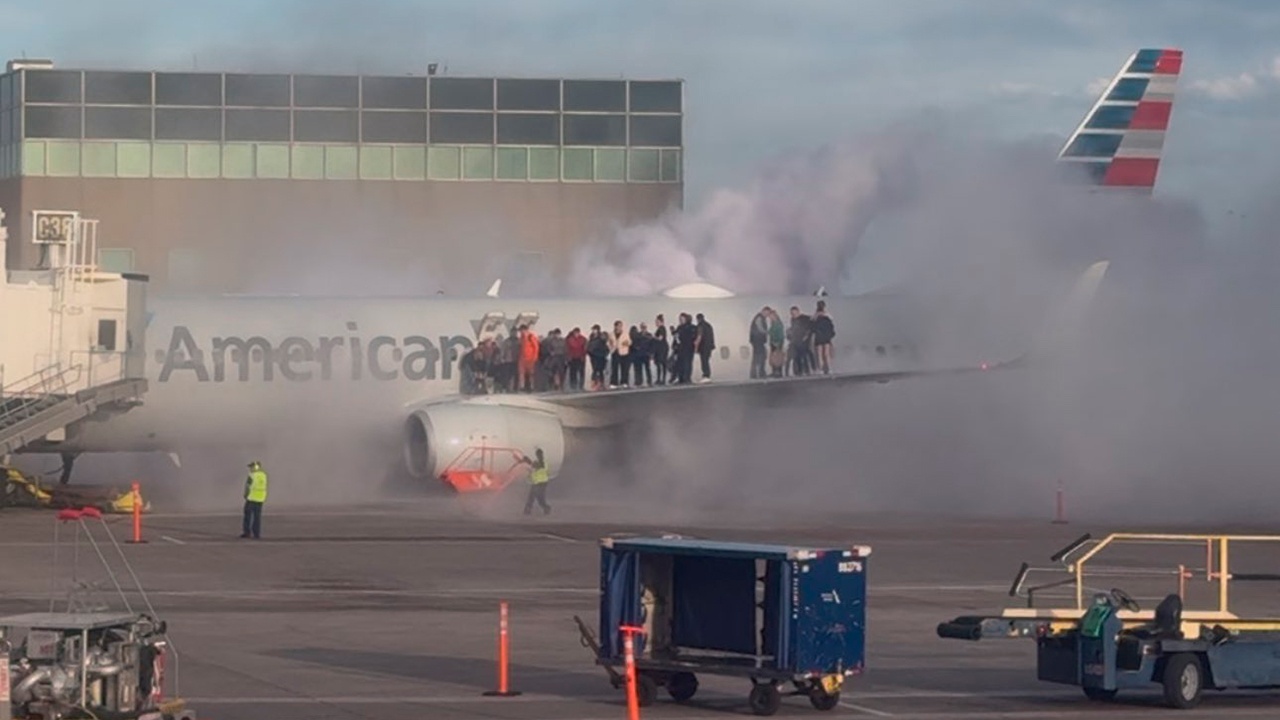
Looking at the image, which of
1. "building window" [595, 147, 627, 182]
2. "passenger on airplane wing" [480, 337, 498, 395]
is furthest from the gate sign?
"building window" [595, 147, 627, 182]

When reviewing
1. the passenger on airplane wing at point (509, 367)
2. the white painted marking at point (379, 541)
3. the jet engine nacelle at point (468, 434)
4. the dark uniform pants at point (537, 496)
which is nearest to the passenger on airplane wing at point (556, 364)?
the passenger on airplane wing at point (509, 367)

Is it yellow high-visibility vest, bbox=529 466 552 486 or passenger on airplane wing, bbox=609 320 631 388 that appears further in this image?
passenger on airplane wing, bbox=609 320 631 388

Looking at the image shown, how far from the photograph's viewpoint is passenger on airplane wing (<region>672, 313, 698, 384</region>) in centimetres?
4150

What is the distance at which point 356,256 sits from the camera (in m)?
65.4

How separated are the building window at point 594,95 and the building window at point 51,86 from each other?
49.6ft

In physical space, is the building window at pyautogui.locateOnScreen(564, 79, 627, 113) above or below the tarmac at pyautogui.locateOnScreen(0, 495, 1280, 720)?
above

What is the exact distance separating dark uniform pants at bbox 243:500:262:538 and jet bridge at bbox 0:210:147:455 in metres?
5.50

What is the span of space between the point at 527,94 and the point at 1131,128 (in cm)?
2170

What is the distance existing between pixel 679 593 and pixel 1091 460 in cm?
2551

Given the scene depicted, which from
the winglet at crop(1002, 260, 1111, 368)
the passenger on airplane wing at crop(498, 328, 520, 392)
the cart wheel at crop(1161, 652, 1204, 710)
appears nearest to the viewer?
the cart wheel at crop(1161, 652, 1204, 710)

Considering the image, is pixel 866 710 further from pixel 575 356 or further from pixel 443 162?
pixel 443 162

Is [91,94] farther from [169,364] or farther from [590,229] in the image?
[169,364]

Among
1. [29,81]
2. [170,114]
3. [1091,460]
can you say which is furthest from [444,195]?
[1091,460]

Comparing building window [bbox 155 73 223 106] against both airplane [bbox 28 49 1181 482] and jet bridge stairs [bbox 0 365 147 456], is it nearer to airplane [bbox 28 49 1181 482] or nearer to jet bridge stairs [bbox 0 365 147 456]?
airplane [bbox 28 49 1181 482]
